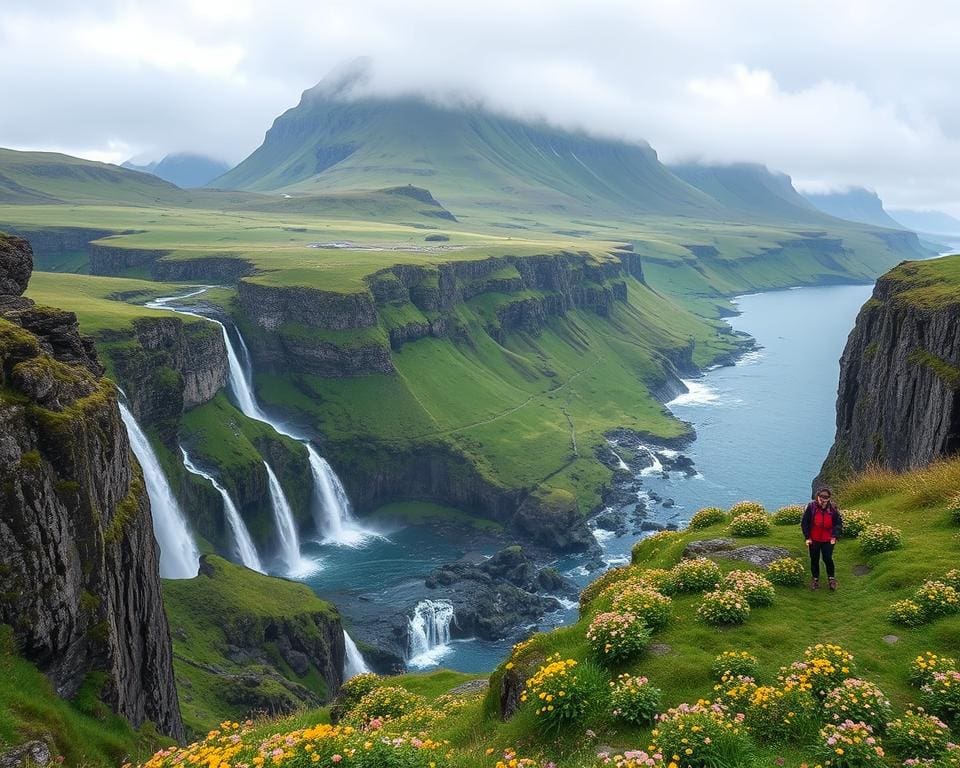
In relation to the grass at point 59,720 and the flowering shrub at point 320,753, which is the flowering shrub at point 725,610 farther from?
the grass at point 59,720

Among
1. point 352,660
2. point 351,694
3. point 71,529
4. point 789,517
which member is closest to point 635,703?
point 789,517

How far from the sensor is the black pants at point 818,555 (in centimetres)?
2231

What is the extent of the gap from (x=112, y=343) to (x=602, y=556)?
82.6 meters

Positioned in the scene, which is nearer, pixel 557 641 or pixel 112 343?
pixel 557 641

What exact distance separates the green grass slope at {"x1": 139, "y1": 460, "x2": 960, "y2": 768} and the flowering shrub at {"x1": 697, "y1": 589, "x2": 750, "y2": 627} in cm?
24

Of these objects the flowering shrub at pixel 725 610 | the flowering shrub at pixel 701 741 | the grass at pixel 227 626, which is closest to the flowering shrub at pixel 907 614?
the flowering shrub at pixel 725 610

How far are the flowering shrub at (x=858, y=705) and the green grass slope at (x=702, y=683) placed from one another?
80 millimetres

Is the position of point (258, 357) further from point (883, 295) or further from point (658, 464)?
point (883, 295)

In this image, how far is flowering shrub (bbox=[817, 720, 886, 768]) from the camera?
44.3ft

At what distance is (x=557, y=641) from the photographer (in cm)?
2116

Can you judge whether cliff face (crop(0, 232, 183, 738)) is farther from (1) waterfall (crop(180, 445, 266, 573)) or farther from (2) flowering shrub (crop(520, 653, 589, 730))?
(1) waterfall (crop(180, 445, 266, 573))

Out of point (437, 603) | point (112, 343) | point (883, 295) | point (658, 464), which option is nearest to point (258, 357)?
point (112, 343)

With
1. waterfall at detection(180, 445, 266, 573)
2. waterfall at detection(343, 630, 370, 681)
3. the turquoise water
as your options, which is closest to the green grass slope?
waterfall at detection(343, 630, 370, 681)

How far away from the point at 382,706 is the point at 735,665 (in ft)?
45.6
